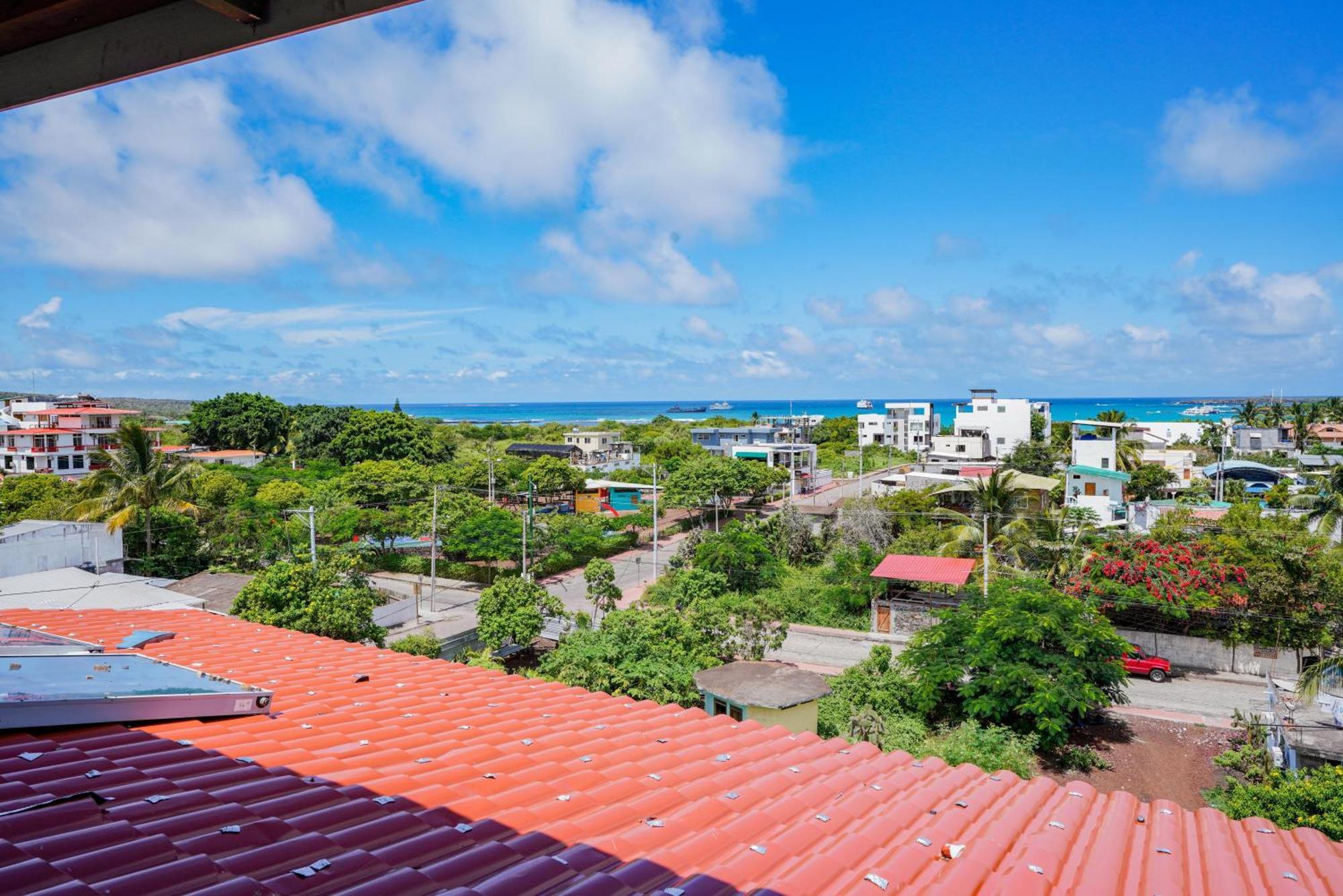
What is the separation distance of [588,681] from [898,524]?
2089 centimetres

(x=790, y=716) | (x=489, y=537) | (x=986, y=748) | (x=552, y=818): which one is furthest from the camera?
(x=489, y=537)

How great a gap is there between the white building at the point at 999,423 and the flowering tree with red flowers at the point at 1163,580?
39.5 m

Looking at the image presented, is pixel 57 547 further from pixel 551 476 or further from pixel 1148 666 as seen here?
A: pixel 1148 666

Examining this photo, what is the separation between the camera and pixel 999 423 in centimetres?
6059

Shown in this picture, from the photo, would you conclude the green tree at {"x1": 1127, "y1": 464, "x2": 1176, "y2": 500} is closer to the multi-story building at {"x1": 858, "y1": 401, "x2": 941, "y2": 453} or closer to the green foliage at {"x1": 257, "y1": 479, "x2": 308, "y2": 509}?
the multi-story building at {"x1": 858, "y1": 401, "x2": 941, "y2": 453}

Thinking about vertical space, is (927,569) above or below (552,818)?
below

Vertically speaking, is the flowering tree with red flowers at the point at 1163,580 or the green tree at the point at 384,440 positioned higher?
the green tree at the point at 384,440

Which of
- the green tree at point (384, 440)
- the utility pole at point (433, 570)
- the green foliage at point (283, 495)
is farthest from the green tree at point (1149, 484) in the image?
the green foliage at point (283, 495)

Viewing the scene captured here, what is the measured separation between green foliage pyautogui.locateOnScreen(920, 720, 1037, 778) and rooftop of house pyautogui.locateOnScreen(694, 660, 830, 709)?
206 centimetres

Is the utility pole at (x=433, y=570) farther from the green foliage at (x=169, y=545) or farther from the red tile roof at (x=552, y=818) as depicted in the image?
the red tile roof at (x=552, y=818)

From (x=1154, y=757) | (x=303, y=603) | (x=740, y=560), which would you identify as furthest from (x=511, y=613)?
(x=1154, y=757)

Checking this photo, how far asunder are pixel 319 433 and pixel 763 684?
48.0 metres

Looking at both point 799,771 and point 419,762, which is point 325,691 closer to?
point 419,762

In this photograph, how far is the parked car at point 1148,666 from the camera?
1872 centimetres
